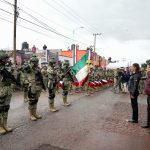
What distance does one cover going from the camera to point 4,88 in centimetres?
868

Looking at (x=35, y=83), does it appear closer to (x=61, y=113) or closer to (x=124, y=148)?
(x=61, y=113)

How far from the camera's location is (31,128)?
930 cm

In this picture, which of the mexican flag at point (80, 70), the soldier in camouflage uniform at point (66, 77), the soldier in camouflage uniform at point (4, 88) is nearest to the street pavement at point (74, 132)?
the soldier in camouflage uniform at point (4, 88)

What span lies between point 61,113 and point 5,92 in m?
3.88

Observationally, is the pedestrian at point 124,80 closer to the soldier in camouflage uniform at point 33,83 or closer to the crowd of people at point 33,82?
the crowd of people at point 33,82

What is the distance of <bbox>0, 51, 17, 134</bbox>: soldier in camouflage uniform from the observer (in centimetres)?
857

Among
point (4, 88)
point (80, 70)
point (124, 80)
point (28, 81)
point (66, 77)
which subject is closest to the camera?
point (4, 88)

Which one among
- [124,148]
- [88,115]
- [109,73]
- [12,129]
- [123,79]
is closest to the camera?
[124,148]

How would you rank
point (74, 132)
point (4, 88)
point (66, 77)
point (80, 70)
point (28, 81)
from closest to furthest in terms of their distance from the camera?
point (4, 88) → point (74, 132) → point (28, 81) → point (66, 77) → point (80, 70)

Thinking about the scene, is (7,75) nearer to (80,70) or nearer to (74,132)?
(74,132)

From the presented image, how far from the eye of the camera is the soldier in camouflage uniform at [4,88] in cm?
857

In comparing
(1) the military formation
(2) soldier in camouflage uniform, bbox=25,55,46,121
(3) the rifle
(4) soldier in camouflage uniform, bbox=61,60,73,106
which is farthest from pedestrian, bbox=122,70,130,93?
(3) the rifle

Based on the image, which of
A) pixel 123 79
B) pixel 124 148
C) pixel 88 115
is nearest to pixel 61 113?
pixel 88 115

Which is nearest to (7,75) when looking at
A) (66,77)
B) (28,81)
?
(28,81)
